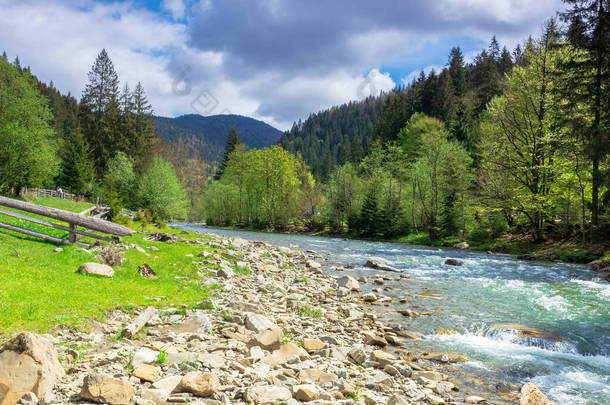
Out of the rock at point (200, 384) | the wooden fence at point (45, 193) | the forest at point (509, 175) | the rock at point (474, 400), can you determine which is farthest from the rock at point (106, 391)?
→ the wooden fence at point (45, 193)

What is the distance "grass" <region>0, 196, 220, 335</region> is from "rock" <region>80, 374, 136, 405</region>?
2425mm

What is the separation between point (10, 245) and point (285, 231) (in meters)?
50.1

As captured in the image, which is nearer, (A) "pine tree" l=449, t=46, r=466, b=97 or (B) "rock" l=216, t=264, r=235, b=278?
(B) "rock" l=216, t=264, r=235, b=278

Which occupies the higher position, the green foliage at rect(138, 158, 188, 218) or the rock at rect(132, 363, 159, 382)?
the green foliage at rect(138, 158, 188, 218)

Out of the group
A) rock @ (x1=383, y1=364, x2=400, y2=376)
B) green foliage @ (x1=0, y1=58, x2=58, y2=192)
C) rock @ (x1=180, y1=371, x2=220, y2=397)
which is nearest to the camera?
rock @ (x1=180, y1=371, x2=220, y2=397)

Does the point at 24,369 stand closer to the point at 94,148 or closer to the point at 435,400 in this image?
the point at 435,400

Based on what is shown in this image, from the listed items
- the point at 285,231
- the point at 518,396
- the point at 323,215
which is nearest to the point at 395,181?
the point at 323,215

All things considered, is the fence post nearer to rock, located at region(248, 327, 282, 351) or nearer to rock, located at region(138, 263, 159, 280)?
rock, located at region(138, 263, 159, 280)

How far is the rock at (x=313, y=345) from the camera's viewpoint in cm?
731

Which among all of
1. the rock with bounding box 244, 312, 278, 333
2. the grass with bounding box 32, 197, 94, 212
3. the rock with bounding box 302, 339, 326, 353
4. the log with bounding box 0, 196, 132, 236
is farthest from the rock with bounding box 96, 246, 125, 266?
the grass with bounding box 32, 197, 94, 212

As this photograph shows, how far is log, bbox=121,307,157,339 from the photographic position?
20.8ft

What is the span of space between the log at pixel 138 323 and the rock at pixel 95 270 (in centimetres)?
341

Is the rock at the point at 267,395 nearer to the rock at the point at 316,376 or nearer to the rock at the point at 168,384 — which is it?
the rock at the point at 316,376

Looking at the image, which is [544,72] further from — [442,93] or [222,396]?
[442,93]
